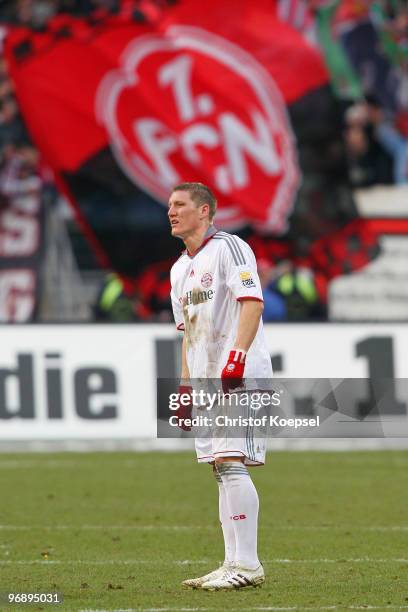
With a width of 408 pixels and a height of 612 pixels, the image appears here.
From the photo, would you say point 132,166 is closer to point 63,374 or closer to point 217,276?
point 63,374

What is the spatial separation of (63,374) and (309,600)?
10.0 meters

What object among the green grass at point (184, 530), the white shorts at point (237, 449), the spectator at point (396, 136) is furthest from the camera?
the spectator at point (396, 136)

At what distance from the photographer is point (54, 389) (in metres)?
17.2

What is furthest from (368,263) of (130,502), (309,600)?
(309,600)

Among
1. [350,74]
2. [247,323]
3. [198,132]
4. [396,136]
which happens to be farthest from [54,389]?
[247,323]

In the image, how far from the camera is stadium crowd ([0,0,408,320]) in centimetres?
2259

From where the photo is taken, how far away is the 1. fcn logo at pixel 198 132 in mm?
22312

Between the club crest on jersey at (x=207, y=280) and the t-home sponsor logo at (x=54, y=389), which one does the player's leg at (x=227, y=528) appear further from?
the t-home sponsor logo at (x=54, y=389)

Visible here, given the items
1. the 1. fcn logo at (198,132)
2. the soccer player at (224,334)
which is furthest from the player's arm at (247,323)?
the 1. fcn logo at (198,132)

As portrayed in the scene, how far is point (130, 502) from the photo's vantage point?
13.0 m

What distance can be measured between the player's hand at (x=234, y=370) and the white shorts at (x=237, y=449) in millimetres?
353

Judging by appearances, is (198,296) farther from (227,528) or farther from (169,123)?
(169,123)

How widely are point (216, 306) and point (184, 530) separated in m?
3.39

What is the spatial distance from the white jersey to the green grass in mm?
1147
